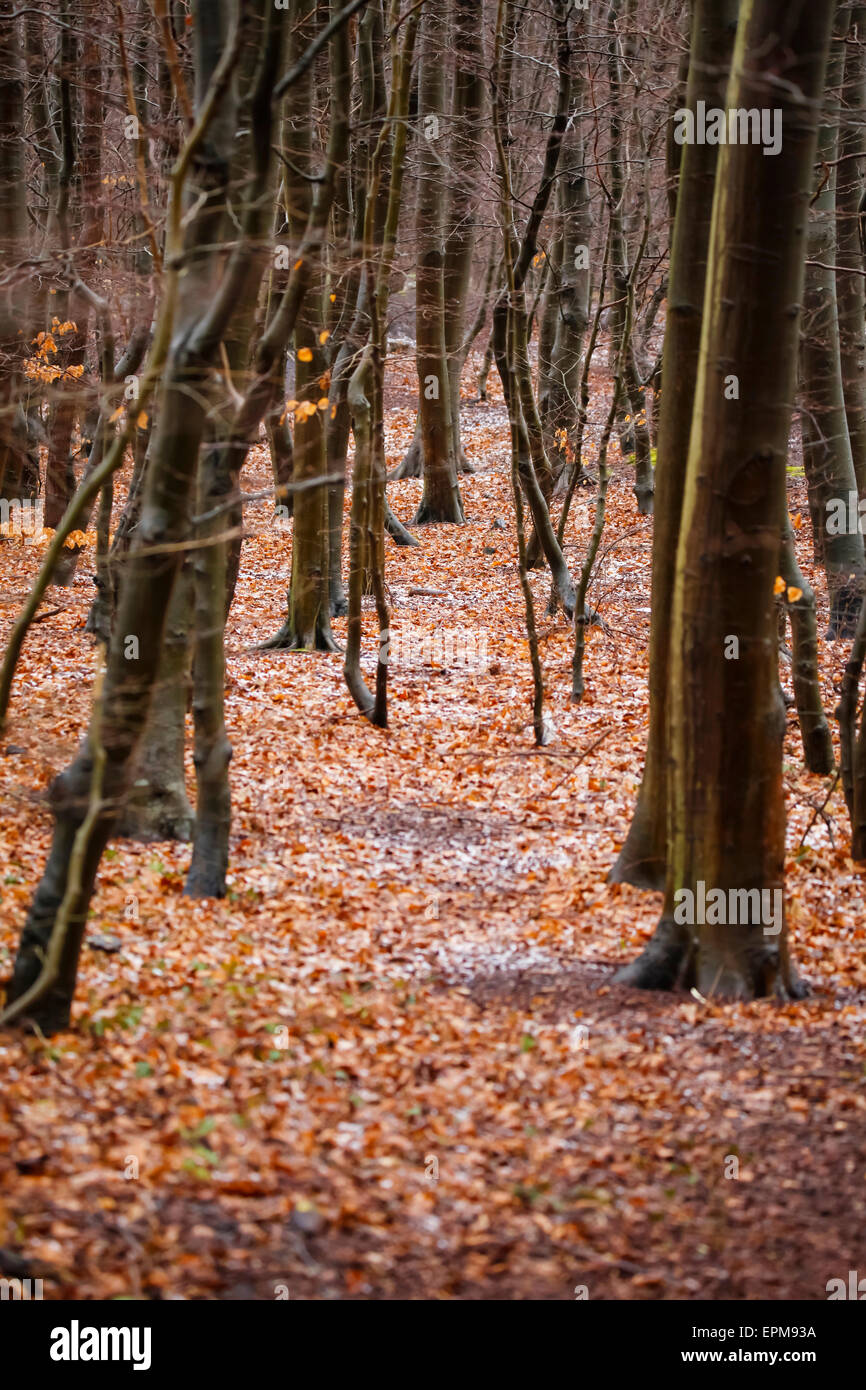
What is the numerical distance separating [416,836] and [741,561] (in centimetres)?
403

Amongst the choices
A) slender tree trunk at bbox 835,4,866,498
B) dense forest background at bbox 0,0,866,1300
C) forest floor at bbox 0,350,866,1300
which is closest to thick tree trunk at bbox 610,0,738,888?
dense forest background at bbox 0,0,866,1300

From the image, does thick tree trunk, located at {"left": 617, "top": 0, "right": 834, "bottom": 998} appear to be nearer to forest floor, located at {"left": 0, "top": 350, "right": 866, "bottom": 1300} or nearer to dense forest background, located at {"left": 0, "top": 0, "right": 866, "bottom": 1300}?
dense forest background, located at {"left": 0, "top": 0, "right": 866, "bottom": 1300}

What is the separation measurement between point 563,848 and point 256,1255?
5.06 m

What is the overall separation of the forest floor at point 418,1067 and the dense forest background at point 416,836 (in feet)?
0.07

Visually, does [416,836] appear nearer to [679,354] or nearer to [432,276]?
[679,354]

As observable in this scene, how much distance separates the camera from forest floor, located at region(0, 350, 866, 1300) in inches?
151

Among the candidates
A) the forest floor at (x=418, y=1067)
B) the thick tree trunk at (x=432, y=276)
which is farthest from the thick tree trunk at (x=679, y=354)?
the thick tree trunk at (x=432, y=276)

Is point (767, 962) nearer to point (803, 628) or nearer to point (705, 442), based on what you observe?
point (705, 442)

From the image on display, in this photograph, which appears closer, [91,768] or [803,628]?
[91,768]

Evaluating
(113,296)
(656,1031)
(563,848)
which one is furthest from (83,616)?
(656,1031)

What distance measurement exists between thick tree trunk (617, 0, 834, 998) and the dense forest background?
0.02 m

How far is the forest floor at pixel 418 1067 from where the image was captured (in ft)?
12.6

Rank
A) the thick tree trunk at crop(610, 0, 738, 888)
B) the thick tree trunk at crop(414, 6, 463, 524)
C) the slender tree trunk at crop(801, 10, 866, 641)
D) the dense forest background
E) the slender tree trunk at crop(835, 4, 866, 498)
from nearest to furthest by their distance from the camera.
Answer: the dense forest background
the thick tree trunk at crop(610, 0, 738, 888)
the slender tree trunk at crop(801, 10, 866, 641)
the slender tree trunk at crop(835, 4, 866, 498)
the thick tree trunk at crop(414, 6, 463, 524)

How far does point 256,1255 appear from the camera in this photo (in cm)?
370
